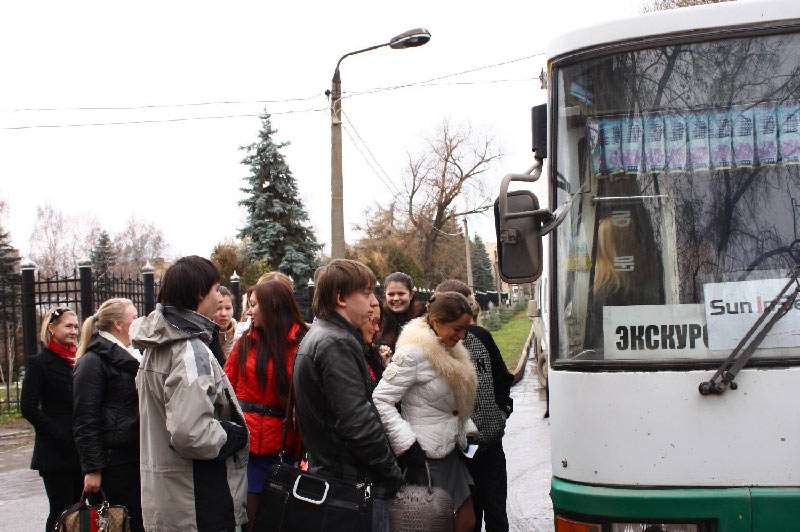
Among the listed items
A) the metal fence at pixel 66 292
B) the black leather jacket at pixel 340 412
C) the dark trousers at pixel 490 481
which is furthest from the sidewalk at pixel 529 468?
the metal fence at pixel 66 292

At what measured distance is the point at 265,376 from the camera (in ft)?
14.5

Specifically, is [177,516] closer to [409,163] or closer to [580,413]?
[580,413]

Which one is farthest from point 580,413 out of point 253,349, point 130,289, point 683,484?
point 130,289

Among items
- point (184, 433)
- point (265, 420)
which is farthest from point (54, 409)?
point (184, 433)

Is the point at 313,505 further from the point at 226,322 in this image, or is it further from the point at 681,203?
the point at 226,322

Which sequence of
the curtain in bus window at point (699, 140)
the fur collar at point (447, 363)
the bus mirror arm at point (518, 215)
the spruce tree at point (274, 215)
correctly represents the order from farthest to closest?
the spruce tree at point (274, 215) → the fur collar at point (447, 363) → the bus mirror arm at point (518, 215) → the curtain in bus window at point (699, 140)

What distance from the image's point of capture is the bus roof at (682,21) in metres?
3.12

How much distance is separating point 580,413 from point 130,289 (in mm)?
11548

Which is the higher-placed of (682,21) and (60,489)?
(682,21)

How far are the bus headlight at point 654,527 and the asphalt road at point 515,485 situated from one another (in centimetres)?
400

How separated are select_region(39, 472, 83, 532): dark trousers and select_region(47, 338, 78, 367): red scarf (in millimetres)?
813

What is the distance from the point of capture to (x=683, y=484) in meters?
2.91

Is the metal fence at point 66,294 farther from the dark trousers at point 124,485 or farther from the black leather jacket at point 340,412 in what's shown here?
the black leather jacket at point 340,412

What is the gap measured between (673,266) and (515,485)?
5.80m
